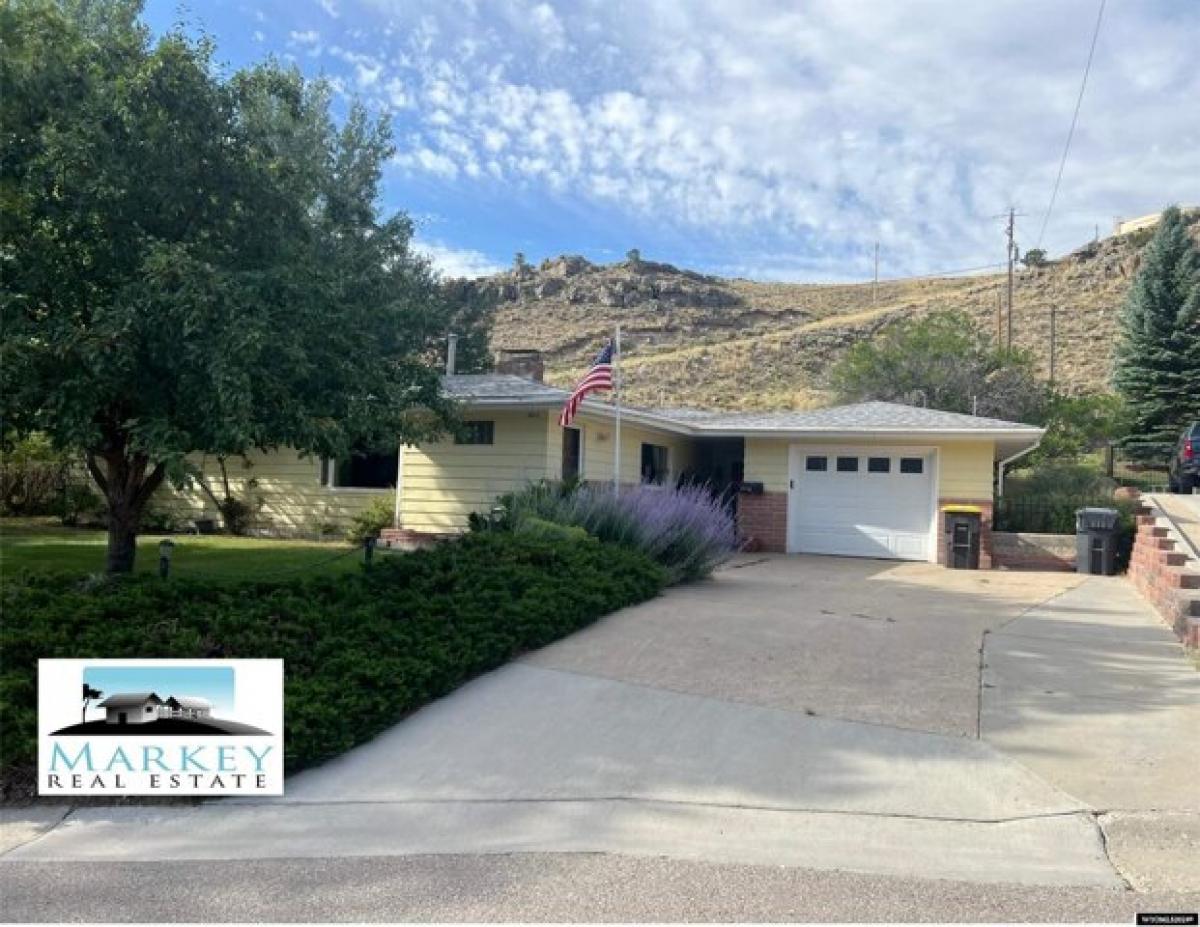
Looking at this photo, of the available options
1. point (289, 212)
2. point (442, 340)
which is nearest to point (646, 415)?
point (289, 212)

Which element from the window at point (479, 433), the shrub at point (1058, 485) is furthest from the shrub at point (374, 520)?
the shrub at point (1058, 485)

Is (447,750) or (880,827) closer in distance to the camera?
(880,827)

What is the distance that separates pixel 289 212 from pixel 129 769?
18.9 ft

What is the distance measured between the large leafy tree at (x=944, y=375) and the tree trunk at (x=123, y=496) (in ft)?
69.0

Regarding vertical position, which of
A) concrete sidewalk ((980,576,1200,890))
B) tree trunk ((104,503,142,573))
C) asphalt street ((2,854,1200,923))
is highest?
tree trunk ((104,503,142,573))

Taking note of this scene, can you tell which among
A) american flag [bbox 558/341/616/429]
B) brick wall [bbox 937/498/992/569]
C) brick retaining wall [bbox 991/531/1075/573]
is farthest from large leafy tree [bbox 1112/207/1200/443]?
american flag [bbox 558/341/616/429]

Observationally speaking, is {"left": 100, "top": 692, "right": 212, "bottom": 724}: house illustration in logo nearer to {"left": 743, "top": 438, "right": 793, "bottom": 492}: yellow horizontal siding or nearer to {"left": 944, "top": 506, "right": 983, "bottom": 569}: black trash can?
{"left": 944, "top": 506, "right": 983, "bottom": 569}: black trash can

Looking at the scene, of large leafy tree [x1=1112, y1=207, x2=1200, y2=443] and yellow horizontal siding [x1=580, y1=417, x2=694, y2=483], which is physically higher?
large leafy tree [x1=1112, y1=207, x2=1200, y2=443]

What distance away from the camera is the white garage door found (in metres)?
17.3

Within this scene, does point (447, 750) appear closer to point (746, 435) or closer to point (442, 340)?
point (746, 435)

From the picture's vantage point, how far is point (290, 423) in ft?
26.2

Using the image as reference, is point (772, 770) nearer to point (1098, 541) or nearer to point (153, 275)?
point (153, 275)

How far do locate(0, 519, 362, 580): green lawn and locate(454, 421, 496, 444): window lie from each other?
262cm

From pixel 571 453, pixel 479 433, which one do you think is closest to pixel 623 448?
pixel 571 453
